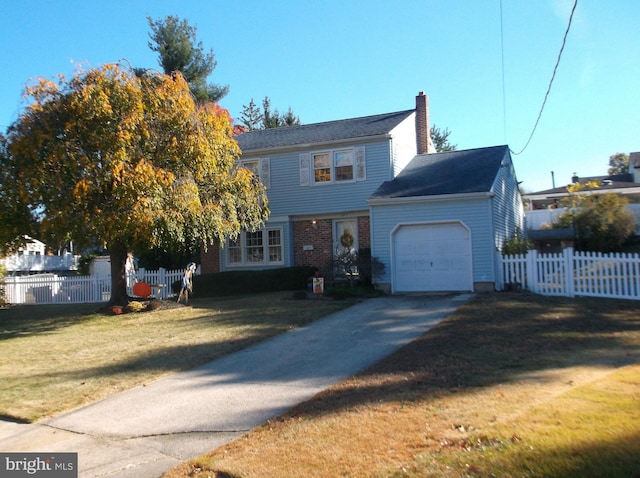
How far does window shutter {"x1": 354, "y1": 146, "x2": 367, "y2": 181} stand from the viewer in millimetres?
19922

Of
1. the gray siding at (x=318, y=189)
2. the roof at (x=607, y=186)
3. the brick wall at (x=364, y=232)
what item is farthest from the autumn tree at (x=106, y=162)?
the roof at (x=607, y=186)

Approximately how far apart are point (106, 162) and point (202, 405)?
8.71 m

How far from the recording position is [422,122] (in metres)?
23.0

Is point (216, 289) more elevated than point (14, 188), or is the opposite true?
point (14, 188)

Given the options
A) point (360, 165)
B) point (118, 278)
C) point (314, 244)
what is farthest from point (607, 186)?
point (118, 278)

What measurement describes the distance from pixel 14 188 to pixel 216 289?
26.1 ft

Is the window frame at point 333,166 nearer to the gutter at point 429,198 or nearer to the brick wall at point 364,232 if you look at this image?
the brick wall at point 364,232

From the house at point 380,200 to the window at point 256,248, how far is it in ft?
0.13

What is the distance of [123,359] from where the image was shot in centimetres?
1045

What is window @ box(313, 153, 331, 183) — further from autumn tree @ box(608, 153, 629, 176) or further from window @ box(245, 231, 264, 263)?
autumn tree @ box(608, 153, 629, 176)

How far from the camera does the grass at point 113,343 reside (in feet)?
28.0

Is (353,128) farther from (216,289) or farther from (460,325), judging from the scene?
(460,325)

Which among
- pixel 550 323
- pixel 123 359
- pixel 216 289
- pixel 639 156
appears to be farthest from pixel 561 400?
pixel 639 156

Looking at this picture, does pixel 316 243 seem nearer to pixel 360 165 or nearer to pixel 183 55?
pixel 360 165
